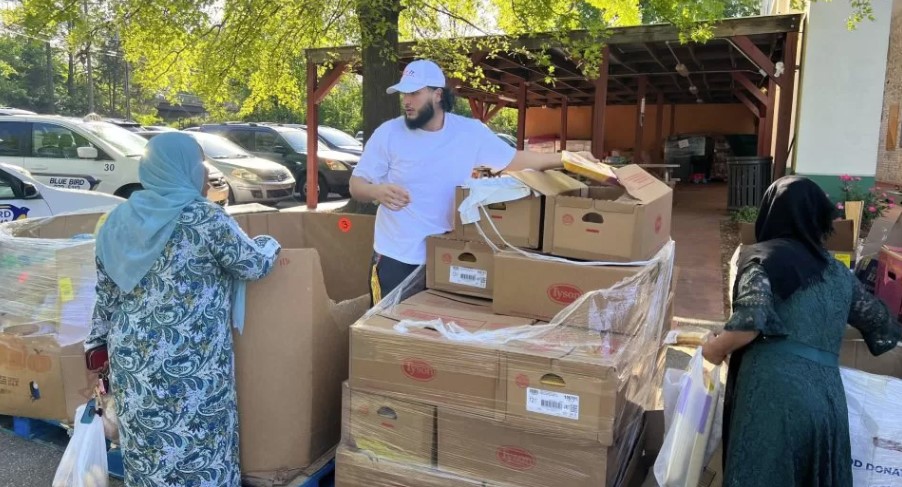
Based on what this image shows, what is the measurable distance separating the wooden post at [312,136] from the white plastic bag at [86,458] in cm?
901

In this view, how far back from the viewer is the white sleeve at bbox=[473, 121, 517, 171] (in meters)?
2.98

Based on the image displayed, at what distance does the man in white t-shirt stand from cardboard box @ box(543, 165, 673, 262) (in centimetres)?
42

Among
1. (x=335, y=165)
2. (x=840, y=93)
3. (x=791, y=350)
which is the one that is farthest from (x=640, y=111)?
(x=791, y=350)

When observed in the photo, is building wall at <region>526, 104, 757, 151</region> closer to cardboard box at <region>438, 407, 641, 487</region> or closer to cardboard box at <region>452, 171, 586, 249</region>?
cardboard box at <region>452, 171, 586, 249</region>

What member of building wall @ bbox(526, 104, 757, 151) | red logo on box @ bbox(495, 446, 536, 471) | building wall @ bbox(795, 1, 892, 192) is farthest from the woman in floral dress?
building wall @ bbox(526, 104, 757, 151)

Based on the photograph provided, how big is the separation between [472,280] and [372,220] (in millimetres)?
A: 1275

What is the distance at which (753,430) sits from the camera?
2.09 meters

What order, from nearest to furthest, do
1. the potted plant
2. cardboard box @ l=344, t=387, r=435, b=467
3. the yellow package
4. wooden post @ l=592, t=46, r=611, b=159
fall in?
1. cardboard box @ l=344, t=387, r=435, b=467
2. the yellow package
3. the potted plant
4. wooden post @ l=592, t=46, r=611, b=159

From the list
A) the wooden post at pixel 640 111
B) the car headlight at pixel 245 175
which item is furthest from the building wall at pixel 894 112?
the car headlight at pixel 245 175

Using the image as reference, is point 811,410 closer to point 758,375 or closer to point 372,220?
point 758,375

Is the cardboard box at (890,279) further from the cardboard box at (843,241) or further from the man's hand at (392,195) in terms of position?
the man's hand at (392,195)

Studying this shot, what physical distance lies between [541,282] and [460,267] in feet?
1.34

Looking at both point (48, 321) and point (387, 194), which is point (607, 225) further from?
point (48, 321)

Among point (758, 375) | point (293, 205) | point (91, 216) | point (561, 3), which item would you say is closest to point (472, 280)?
point (758, 375)
